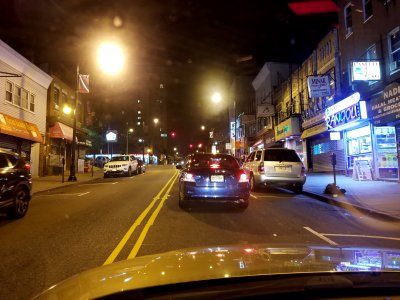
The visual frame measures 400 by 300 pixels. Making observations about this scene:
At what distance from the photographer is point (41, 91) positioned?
100 feet

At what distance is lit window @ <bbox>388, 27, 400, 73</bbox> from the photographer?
60.4 ft

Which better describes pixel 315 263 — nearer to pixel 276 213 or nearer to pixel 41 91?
pixel 276 213

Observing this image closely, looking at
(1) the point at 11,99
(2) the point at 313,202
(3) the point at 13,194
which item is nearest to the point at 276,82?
(1) the point at 11,99

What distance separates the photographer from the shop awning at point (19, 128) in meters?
22.6

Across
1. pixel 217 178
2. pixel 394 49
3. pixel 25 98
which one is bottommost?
pixel 217 178

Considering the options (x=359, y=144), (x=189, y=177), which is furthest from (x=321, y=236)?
(x=359, y=144)

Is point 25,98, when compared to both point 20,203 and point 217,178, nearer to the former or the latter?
point 20,203

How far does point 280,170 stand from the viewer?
17422 millimetres

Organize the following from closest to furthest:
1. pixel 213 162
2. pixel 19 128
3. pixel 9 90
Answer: pixel 213 162 → pixel 19 128 → pixel 9 90

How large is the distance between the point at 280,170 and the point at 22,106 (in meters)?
18.0

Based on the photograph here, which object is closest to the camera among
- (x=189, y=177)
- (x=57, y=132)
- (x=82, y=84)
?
(x=189, y=177)

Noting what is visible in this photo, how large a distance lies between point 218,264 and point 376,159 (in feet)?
64.4

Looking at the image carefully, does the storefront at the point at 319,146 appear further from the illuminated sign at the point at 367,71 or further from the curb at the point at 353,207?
the curb at the point at 353,207

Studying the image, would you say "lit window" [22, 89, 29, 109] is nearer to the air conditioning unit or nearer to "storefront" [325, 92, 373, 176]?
"storefront" [325, 92, 373, 176]
